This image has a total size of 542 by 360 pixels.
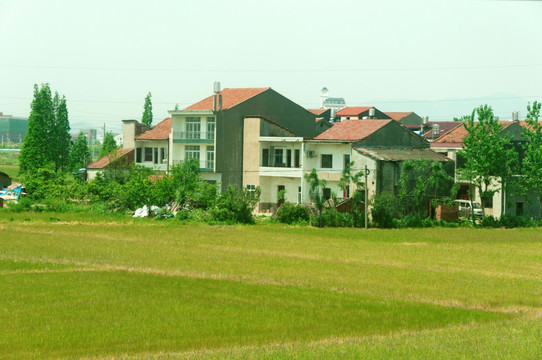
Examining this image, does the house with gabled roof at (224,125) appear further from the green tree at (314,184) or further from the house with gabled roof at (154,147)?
the green tree at (314,184)

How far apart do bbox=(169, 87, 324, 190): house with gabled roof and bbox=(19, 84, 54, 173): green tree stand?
56.8 feet

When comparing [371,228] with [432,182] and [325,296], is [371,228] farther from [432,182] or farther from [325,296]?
[325,296]

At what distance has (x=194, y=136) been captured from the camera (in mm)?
65062

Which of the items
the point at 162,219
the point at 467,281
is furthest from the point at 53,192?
the point at 467,281

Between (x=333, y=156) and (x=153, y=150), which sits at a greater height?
(x=153, y=150)

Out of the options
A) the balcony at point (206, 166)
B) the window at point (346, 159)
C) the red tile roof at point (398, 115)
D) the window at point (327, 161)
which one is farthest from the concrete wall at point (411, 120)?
the window at point (346, 159)

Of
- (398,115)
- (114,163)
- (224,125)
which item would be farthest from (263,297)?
(398,115)

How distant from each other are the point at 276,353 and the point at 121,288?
919cm

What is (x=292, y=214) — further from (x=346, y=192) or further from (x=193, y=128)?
(x=193, y=128)

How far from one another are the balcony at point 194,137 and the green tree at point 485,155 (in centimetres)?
1993

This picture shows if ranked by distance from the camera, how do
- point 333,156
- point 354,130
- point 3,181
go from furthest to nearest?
point 3,181, point 354,130, point 333,156

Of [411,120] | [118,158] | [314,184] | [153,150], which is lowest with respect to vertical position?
[314,184]

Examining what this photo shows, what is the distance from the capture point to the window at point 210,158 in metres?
63.5

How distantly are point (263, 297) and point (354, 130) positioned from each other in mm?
36130
